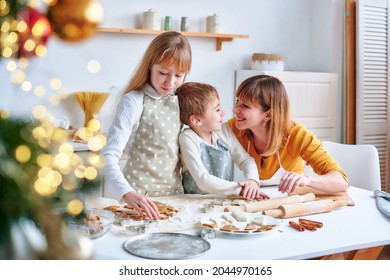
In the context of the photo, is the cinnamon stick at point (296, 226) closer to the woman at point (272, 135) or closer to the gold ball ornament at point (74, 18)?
the woman at point (272, 135)

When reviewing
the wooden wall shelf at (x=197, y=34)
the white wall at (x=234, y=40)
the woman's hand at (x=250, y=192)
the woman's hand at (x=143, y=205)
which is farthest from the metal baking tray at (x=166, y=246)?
the wooden wall shelf at (x=197, y=34)

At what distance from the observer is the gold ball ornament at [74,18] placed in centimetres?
38

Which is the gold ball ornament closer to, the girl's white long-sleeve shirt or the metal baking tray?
the metal baking tray

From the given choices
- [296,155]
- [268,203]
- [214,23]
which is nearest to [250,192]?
[268,203]

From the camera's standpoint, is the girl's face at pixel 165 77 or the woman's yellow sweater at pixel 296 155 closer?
the girl's face at pixel 165 77

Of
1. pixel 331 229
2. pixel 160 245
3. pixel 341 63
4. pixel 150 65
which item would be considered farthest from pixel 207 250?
pixel 341 63

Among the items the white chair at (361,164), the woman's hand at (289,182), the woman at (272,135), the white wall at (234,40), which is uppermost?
the white wall at (234,40)

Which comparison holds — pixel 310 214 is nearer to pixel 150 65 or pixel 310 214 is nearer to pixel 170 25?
pixel 150 65

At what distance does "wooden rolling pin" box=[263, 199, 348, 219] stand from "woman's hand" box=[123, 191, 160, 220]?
0.29 metres

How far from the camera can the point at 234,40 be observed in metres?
3.35

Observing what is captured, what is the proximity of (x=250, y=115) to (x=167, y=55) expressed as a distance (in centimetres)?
38

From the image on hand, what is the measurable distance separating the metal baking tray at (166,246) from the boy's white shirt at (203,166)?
16.6 inches

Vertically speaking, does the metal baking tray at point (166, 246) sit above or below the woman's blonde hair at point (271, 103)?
below

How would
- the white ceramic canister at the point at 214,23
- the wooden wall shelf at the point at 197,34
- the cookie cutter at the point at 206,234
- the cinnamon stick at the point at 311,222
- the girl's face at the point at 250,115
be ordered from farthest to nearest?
1. the white ceramic canister at the point at 214,23
2. the wooden wall shelf at the point at 197,34
3. the girl's face at the point at 250,115
4. the cinnamon stick at the point at 311,222
5. the cookie cutter at the point at 206,234
